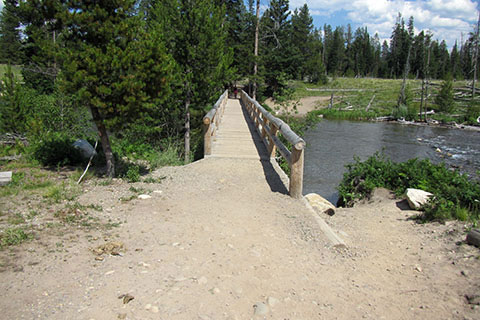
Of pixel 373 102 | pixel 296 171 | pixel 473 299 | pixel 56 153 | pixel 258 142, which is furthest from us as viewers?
pixel 373 102

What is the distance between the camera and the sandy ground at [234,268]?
3.16 metres

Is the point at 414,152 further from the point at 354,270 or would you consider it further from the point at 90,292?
the point at 90,292

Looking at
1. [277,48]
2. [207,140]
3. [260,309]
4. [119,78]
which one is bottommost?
[260,309]

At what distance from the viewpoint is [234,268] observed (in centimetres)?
392

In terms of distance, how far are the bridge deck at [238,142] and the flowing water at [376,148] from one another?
242cm

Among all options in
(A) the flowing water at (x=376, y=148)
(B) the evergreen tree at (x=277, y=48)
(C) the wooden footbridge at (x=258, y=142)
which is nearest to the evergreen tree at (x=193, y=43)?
(C) the wooden footbridge at (x=258, y=142)

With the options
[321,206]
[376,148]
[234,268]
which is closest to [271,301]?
[234,268]

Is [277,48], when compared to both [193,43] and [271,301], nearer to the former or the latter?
[193,43]

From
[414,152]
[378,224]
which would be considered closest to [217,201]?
[378,224]

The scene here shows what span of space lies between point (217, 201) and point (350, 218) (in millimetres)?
2539

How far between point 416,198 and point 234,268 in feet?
15.1

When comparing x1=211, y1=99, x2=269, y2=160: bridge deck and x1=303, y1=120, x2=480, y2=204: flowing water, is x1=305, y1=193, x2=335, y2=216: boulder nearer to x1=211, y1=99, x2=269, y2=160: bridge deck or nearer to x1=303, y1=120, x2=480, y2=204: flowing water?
x1=211, y1=99, x2=269, y2=160: bridge deck

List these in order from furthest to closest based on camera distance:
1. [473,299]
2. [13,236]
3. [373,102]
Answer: [373,102], [13,236], [473,299]

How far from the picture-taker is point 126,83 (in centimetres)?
610
